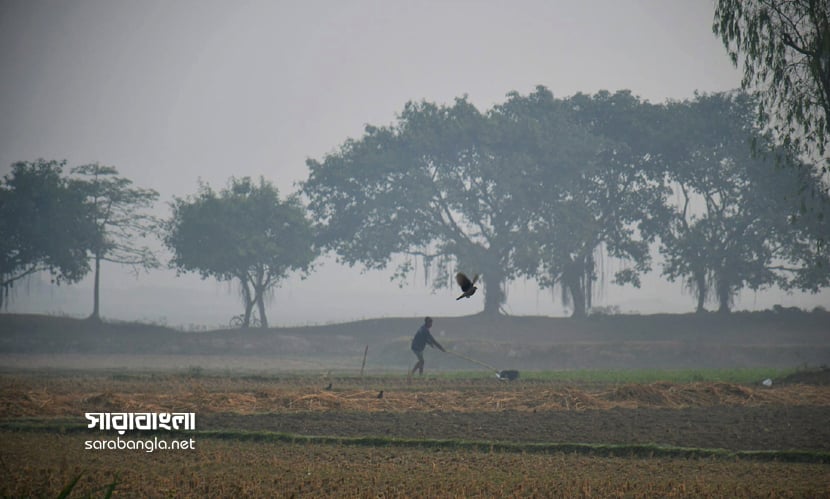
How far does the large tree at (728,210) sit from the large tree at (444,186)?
30.4ft

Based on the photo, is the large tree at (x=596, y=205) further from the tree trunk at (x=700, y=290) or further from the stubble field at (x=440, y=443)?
the stubble field at (x=440, y=443)

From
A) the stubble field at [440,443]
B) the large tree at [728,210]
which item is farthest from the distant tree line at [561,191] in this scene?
the stubble field at [440,443]

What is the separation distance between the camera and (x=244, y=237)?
65.9 metres

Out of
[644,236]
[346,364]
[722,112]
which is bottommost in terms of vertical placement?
[346,364]

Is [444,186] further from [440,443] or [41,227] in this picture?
[440,443]

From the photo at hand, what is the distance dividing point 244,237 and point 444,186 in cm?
1650

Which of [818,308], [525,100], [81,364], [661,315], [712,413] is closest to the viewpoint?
[712,413]

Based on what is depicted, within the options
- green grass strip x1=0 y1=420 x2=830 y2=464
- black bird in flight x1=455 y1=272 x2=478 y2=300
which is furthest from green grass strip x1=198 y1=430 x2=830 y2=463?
black bird in flight x1=455 y1=272 x2=478 y2=300

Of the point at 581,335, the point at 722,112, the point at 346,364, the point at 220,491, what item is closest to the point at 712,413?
the point at 220,491

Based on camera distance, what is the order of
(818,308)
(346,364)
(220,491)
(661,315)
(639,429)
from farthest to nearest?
(661,315)
(818,308)
(346,364)
(639,429)
(220,491)

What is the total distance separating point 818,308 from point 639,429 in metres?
48.6

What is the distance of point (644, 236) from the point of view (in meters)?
64.1

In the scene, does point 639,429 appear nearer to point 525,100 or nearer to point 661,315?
point 661,315

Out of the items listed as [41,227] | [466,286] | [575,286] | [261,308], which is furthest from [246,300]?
[466,286]
